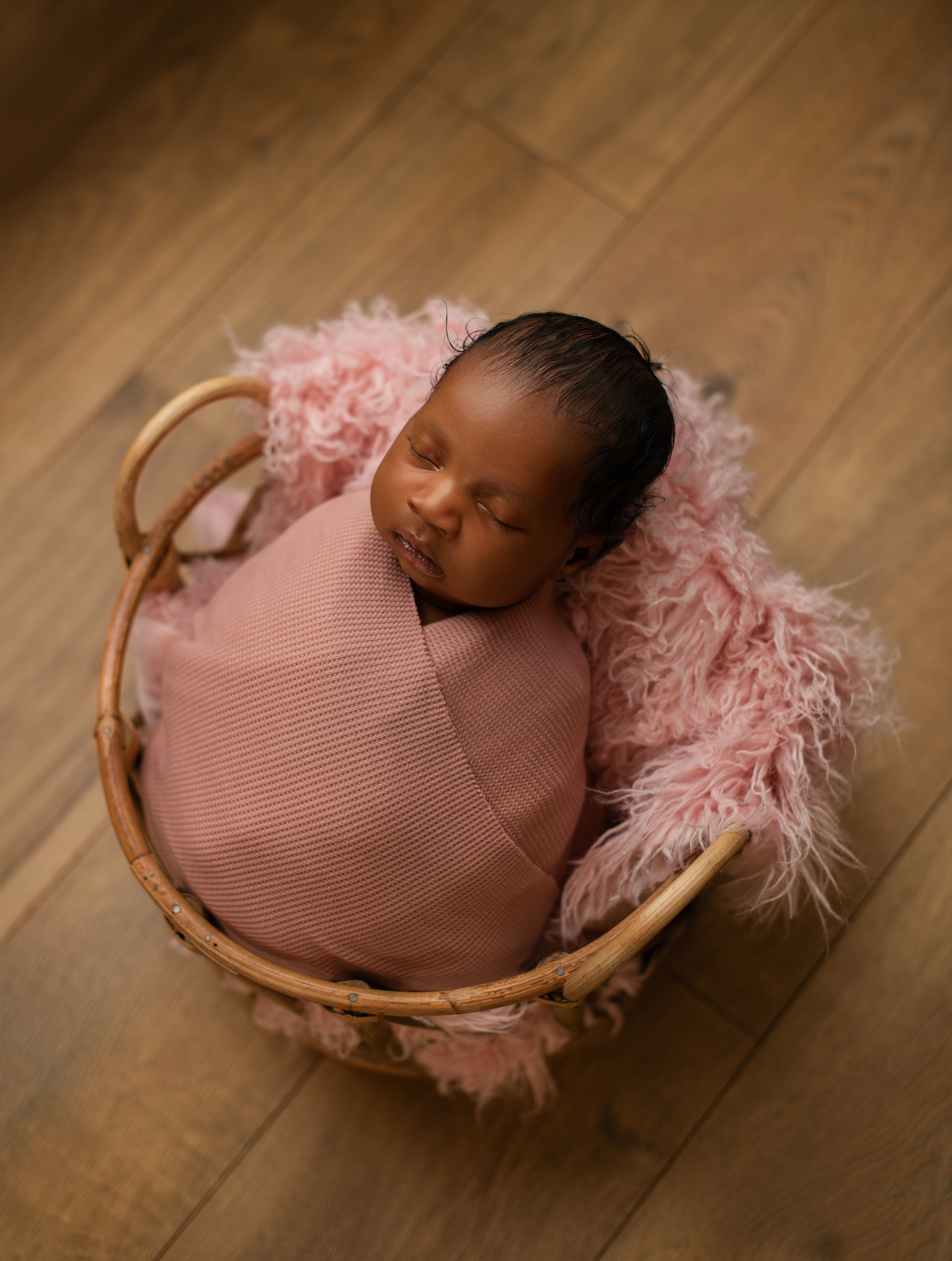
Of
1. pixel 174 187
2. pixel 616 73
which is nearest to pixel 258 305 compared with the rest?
pixel 174 187

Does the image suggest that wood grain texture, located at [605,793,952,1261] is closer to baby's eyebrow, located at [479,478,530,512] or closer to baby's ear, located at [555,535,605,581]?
baby's ear, located at [555,535,605,581]

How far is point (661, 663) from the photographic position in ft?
3.08

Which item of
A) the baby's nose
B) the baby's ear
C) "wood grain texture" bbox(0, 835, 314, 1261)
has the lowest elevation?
"wood grain texture" bbox(0, 835, 314, 1261)

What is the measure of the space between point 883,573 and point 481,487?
2.06 ft

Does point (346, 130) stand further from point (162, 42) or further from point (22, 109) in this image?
point (22, 109)

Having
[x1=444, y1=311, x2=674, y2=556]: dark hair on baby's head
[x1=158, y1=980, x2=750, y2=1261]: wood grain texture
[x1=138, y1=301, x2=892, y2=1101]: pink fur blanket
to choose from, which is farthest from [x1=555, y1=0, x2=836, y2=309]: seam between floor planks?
[x1=158, y1=980, x2=750, y2=1261]: wood grain texture

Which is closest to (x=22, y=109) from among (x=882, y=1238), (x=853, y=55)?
(x=853, y=55)

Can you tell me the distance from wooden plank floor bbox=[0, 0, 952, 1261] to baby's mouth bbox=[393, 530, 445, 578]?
0.48 meters

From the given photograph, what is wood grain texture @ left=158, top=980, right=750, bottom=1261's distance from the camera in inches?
41.3

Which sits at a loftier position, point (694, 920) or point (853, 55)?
point (853, 55)

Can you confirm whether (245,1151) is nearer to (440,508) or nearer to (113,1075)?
(113,1075)

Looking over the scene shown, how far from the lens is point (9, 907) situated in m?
1.13

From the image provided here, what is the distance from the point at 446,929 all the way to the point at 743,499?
49 centimetres

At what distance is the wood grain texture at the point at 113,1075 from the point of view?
3.46ft
